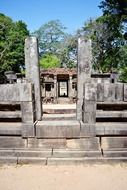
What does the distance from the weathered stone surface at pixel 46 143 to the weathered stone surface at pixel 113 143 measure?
3.37 ft

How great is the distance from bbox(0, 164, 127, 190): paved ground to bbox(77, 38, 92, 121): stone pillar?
212 cm

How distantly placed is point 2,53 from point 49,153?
23.0 meters

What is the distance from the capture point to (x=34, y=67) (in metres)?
7.77

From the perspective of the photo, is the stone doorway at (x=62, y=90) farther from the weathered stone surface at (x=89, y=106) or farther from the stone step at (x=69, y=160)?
the stone step at (x=69, y=160)

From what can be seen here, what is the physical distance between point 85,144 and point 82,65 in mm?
2706

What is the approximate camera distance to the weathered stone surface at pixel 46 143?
20.1 feet

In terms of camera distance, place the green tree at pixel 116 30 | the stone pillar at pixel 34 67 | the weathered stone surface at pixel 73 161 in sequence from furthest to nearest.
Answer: the green tree at pixel 116 30 → the stone pillar at pixel 34 67 → the weathered stone surface at pixel 73 161

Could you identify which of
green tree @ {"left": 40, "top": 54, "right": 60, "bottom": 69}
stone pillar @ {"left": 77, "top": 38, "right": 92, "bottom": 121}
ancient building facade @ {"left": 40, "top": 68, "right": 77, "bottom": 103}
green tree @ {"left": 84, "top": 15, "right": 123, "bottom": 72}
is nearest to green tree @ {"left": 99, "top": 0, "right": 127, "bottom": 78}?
green tree @ {"left": 84, "top": 15, "right": 123, "bottom": 72}

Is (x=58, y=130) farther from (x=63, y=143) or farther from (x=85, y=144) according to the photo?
(x=85, y=144)

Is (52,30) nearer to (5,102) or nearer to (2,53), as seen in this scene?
(2,53)

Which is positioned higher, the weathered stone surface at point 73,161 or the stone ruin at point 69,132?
the stone ruin at point 69,132

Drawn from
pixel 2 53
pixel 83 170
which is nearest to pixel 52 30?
pixel 2 53

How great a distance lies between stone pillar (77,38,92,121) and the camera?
7340mm

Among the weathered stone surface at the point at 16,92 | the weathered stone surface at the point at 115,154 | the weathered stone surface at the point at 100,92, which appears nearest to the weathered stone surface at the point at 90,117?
the weathered stone surface at the point at 100,92
